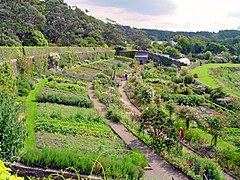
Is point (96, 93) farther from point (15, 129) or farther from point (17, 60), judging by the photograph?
point (15, 129)

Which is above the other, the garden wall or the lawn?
the garden wall

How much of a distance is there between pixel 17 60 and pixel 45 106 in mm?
7333

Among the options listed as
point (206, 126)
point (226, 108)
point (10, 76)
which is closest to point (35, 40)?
point (10, 76)

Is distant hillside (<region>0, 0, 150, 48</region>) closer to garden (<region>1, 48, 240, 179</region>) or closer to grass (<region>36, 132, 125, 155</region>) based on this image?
garden (<region>1, 48, 240, 179</region>)

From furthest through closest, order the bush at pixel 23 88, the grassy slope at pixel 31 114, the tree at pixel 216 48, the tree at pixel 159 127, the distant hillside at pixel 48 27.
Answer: the tree at pixel 216 48 → the distant hillside at pixel 48 27 → the bush at pixel 23 88 → the tree at pixel 159 127 → the grassy slope at pixel 31 114

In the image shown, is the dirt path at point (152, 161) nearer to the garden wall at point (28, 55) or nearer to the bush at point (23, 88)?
the bush at point (23, 88)

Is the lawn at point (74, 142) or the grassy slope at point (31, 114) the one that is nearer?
the lawn at point (74, 142)

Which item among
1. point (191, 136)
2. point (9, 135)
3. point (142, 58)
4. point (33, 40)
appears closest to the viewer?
point (9, 135)

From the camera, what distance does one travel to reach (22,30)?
138 feet

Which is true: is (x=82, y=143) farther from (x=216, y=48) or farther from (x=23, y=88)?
(x=216, y=48)

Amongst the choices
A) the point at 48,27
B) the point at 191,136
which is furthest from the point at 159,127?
the point at 48,27

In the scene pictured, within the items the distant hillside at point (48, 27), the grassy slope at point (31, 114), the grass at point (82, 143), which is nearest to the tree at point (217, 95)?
the grassy slope at point (31, 114)

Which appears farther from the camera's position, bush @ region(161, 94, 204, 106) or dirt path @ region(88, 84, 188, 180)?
bush @ region(161, 94, 204, 106)

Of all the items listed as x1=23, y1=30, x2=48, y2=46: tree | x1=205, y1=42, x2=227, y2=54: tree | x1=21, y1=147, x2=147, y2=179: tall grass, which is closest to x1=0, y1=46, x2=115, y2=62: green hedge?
x1=23, y1=30, x2=48, y2=46: tree
